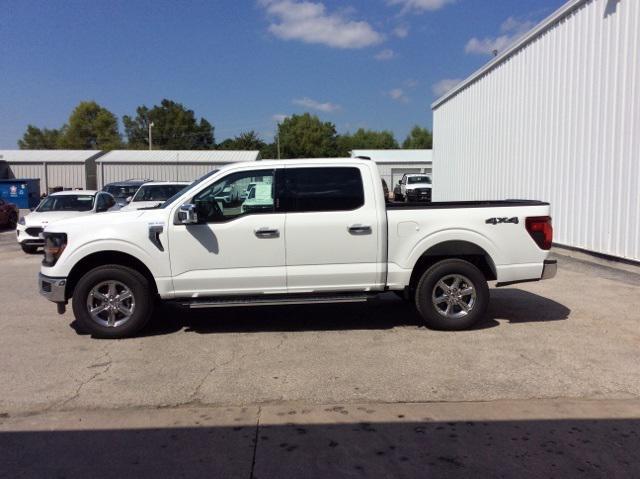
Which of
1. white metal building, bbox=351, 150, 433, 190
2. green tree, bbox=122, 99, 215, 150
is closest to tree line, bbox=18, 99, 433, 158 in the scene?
green tree, bbox=122, 99, 215, 150

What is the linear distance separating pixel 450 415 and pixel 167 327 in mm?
3944

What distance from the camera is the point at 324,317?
746 cm

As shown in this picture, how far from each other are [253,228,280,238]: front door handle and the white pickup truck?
1 cm

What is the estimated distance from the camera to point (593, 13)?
11656mm

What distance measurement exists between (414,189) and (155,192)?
63.5 feet

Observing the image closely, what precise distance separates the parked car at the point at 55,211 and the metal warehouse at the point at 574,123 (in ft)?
36.7

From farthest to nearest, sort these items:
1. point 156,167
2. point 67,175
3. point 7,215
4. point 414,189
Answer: point 67,175, point 156,167, point 414,189, point 7,215

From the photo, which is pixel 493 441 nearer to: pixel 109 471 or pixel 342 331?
pixel 109 471

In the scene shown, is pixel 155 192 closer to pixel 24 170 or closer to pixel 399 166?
pixel 24 170

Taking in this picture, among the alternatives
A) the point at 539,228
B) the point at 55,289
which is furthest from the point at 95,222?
the point at 539,228

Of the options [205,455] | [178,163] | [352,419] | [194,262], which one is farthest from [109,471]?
[178,163]

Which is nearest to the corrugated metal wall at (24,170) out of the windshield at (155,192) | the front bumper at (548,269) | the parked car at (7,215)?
the parked car at (7,215)

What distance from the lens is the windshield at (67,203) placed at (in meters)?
15.3

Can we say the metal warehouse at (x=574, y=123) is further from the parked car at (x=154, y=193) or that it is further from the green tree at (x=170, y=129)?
the green tree at (x=170, y=129)
